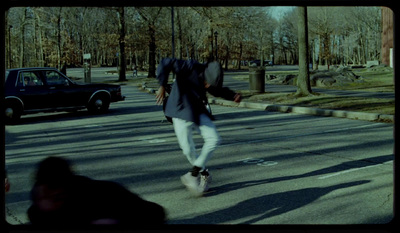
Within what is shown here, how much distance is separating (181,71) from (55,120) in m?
9.99

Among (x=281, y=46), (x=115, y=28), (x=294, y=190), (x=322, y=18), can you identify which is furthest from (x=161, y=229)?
(x=281, y=46)

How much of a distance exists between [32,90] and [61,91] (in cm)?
88

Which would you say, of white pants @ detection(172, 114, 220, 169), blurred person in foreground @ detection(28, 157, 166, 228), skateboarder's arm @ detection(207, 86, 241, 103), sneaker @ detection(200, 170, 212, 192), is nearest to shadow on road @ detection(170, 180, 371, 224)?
sneaker @ detection(200, 170, 212, 192)

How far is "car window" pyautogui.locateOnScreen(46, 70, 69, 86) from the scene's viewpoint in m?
14.0

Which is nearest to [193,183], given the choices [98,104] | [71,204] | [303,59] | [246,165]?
[246,165]

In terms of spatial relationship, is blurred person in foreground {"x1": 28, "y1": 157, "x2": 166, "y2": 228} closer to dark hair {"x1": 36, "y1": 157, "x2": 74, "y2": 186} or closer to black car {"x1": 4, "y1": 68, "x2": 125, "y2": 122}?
dark hair {"x1": 36, "y1": 157, "x2": 74, "y2": 186}

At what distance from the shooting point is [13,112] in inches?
521

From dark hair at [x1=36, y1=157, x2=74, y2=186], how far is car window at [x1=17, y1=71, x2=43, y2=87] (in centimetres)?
1155

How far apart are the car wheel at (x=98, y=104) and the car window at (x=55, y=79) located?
3.41ft

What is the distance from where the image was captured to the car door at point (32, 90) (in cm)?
1347

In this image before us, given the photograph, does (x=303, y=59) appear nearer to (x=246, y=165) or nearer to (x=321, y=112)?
(x=321, y=112)

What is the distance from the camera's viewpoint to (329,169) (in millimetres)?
6449

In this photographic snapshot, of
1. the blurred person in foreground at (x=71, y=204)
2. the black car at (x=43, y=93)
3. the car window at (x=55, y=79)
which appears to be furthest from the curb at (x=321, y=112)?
the blurred person in foreground at (x=71, y=204)

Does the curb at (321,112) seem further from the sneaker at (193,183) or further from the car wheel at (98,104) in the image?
the sneaker at (193,183)
